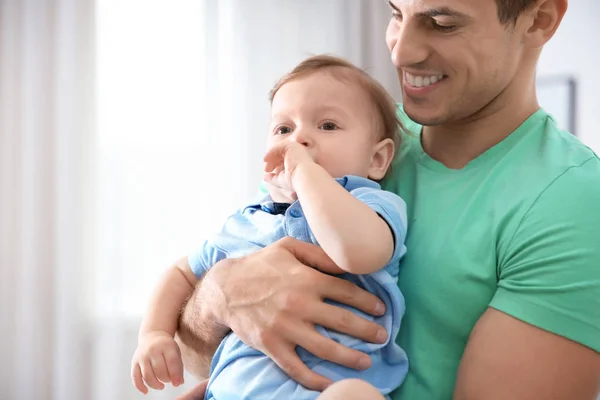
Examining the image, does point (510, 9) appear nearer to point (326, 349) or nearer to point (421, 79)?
point (421, 79)

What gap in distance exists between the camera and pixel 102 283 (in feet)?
9.57

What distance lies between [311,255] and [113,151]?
6.37 ft

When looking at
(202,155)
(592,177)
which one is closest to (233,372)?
(592,177)

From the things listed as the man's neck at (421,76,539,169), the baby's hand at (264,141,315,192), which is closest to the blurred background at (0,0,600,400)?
the man's neck at (421,76,539,169)

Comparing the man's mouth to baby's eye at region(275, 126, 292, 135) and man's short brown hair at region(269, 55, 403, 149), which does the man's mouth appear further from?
baby's eye at region(275, 126, 292, 135)

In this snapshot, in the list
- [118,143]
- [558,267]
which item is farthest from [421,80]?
[118,143]

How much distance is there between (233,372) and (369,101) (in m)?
0.62

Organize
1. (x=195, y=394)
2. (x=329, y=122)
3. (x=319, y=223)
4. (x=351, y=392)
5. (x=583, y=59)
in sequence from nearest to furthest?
(x=351, y=392)
(x=319, y=223)
(x=329, y=122)
(x=195, y=394)
(x=583, y=59)

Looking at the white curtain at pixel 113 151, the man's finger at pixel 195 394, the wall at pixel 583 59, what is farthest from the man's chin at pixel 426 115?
the white curtain at pixel 113 151

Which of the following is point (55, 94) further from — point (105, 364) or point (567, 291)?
point (567, 291)

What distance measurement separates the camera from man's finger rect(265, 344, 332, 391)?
3.59 feet

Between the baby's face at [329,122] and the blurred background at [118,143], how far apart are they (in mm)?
1672

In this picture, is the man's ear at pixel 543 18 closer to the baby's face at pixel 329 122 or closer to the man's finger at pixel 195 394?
the baby's face at pixel 329 122

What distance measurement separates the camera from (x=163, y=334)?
1.40 meters
